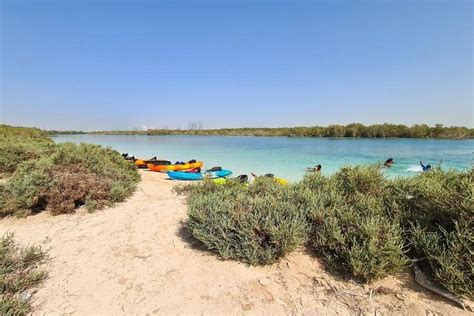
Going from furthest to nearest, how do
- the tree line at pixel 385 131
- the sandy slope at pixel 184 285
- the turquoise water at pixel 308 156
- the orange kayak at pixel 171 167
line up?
the tree line at pixel 385 131
the turquoise water at pixel 308 156
the orange kayak at pixel 171 167
the sandy slope at pixel 184 285

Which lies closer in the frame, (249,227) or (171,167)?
(249,227)

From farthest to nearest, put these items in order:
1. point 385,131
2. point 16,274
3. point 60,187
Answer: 1. point 385,131
2. point 60,187
3. point 16,274

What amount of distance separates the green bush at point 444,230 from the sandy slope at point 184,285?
1.06 feet

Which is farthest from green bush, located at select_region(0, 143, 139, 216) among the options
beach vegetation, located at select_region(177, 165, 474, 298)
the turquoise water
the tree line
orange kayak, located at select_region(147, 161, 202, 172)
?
the tree line

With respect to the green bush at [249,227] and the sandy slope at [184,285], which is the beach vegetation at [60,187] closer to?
the sandy slope at [184,285]

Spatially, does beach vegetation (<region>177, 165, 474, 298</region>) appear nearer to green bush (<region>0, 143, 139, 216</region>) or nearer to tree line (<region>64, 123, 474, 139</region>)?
green bush (<region>0, 143, 139, 216</region>)

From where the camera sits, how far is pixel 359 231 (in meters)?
3.35

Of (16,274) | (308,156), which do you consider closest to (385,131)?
(308,156)

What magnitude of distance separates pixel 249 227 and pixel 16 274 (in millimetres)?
3504

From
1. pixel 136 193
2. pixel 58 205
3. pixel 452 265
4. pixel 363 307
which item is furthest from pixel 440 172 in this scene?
pixel 58 205

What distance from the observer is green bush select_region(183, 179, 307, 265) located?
11.6 feet

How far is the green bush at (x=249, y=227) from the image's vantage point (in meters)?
3.54

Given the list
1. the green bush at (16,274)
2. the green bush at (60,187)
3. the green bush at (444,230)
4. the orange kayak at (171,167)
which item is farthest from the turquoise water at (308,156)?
the green bush at (60,187)

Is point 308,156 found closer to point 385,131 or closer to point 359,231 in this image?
point 359,231
